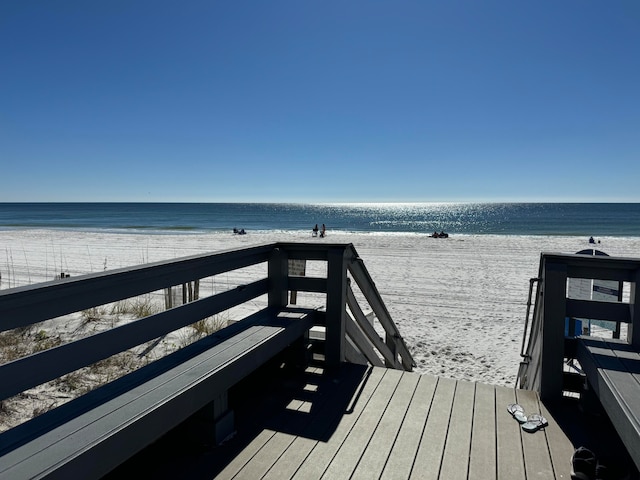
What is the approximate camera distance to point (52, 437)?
1.52 meters

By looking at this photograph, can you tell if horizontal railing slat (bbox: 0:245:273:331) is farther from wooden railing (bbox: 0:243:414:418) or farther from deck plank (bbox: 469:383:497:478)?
deck plank (bbox: 469:383:497:478)

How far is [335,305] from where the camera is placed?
3.38 m

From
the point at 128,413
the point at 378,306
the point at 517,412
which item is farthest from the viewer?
the point at 378,306

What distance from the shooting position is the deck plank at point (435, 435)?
2.18 meters

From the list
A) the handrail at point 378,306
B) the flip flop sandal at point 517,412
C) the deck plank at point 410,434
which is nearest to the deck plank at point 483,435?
the flip flop sandal at point 517,412

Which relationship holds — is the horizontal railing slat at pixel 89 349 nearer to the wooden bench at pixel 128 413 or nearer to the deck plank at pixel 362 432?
the wooden bench at pixel 128 413

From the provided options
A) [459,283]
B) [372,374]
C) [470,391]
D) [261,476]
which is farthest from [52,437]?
[459,283]

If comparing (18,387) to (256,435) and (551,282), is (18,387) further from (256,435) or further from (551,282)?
(551,282)

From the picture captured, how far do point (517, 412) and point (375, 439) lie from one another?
3.44 feet

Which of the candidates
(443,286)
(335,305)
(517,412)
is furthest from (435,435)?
(443,286)

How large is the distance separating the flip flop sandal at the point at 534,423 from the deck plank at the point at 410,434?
0.62m

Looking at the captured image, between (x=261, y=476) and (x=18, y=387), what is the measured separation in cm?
122

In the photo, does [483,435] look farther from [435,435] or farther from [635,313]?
[635,313]

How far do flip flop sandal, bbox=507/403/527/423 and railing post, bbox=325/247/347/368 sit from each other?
4.39 feet
